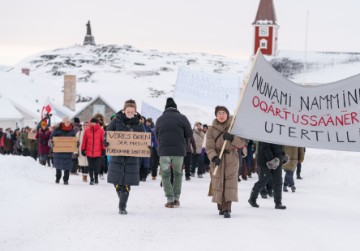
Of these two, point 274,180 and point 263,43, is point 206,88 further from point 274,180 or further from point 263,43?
point 263,43

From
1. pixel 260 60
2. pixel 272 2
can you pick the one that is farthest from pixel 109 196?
pixel 272 2

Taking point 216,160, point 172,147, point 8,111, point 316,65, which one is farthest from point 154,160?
point 316,65

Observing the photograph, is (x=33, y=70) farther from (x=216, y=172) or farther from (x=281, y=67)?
(x=216, y=172)

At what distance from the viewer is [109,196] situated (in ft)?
44.0

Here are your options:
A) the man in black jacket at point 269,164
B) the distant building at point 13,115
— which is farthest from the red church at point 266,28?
the man in black jacket at point 269,164

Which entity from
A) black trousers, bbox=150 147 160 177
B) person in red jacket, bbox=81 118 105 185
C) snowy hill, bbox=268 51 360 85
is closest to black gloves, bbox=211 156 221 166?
person in red jacket, bbox=81 118 105 185

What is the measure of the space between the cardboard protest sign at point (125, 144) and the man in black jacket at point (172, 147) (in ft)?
2.88

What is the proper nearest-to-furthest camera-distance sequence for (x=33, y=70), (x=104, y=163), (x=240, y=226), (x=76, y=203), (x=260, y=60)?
(x=240, y=226) < (x=260, y=60) < (x=76, y=203) < (x=104, y=163) < (x=33, y=70)

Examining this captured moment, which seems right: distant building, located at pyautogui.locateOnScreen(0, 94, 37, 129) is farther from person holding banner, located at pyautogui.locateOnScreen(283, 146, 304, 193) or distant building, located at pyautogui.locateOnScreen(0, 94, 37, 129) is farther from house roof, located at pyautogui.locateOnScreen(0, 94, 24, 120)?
person holding banner, located at pyautogui.locateOnScreen(283, 146, 304, 193)

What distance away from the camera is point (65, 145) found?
16.6 metres

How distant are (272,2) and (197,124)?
62.5 m

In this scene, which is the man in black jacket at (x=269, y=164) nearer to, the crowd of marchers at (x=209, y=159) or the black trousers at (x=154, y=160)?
Result: the crowd of marchers at (x=209, y=159)

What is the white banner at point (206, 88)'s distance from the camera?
28.4m

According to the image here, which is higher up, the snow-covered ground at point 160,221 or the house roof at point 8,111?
the snow-covered ground at point 160,221
